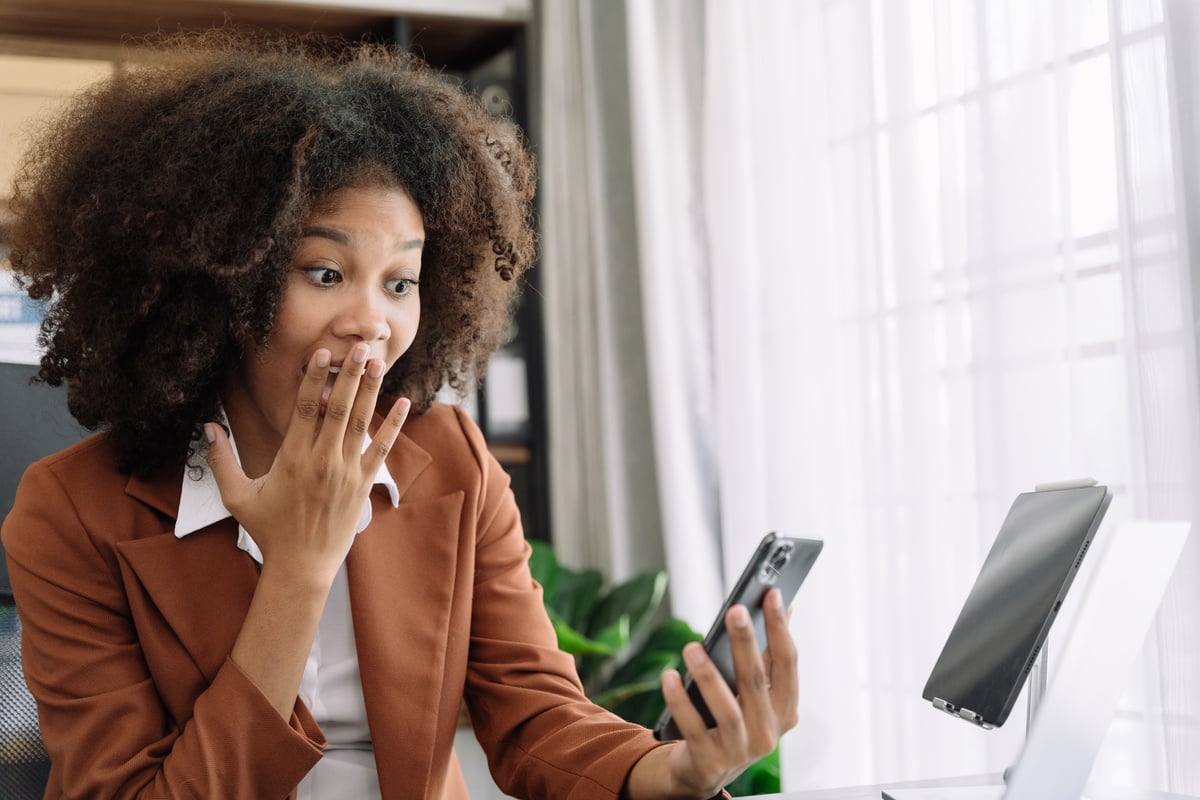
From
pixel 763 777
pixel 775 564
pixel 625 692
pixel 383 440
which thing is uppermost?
pixel 383 440

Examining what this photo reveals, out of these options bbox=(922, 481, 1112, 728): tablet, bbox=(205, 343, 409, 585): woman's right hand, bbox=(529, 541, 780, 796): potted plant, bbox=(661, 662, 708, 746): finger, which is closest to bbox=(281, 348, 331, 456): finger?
bbox=(205, 343, 409, 585): woman's right hand

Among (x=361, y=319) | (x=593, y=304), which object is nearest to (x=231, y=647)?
(x=361, y=319)

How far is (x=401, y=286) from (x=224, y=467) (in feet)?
0.80

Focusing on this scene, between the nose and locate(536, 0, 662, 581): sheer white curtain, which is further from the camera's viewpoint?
locate(536, 0, 662, 581): sheer white curtain

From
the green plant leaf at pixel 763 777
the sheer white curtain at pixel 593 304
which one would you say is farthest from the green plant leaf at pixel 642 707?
the sheer white curtain at pixel 593 304

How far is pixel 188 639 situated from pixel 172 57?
62 centimetres

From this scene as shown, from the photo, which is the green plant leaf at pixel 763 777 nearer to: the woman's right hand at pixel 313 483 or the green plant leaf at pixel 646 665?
the green plant leaf at pixel 646 665

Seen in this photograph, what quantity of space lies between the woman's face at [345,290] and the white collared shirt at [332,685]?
0.36 feet

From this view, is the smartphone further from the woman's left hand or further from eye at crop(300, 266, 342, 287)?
eye at crop(300, 266, 342, 287)

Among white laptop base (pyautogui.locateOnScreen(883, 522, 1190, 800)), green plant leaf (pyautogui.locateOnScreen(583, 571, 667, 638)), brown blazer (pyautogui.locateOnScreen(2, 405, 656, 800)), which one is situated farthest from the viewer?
green plant leaf (pyautogui.locateOnScreen(583, 571, 667, 638))

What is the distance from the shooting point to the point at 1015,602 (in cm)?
92

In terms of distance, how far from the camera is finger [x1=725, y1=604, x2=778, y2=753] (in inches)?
31.5

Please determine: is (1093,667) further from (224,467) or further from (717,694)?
(224,467)

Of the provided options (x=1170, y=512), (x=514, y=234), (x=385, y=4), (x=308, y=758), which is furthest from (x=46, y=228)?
(x=385, y=4)
